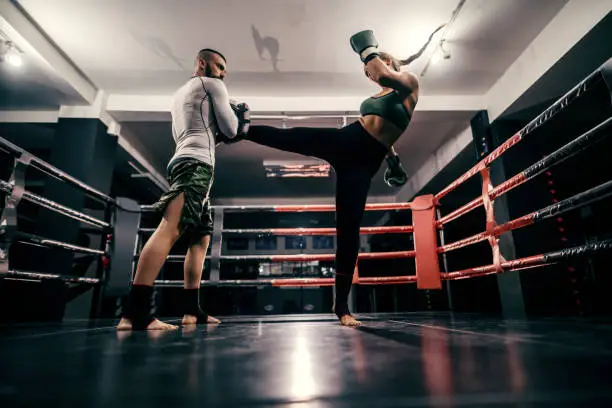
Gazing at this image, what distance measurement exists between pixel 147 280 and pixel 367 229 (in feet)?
6.73

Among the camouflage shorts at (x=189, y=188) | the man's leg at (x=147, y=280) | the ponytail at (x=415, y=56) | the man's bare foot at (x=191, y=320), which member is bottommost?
the man's bare foot at (x=191, y=320)

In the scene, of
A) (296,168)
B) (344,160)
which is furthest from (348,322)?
(296,168)

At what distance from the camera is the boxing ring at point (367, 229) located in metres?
1.62

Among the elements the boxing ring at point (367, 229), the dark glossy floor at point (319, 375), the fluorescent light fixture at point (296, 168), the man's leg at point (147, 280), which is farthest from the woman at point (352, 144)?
the fluorescent light fixture at point (296, 168)

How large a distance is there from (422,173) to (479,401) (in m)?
7.28

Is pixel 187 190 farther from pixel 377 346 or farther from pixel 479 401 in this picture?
pixel 479 401

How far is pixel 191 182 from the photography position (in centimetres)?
157

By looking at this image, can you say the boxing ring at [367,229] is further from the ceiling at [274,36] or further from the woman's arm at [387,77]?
the ceiling at [274,36]

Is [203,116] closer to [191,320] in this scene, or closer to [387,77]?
[387,77]

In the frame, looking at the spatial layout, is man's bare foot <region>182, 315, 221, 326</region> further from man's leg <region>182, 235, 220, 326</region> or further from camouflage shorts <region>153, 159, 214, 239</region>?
camouflage shorts <region>153, 159, 214, 239</region>

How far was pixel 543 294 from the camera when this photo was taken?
12.3 ft

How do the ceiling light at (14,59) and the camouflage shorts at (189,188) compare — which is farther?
the ceiling light at (14,59)

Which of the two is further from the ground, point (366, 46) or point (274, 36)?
point (274, 36)

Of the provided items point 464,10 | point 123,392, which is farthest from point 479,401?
point 464,10
